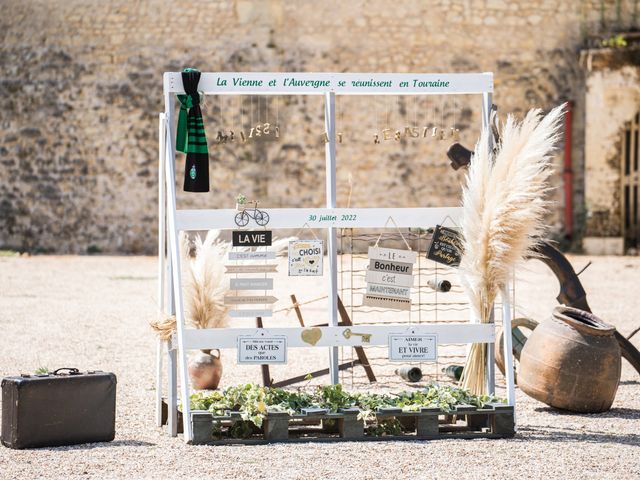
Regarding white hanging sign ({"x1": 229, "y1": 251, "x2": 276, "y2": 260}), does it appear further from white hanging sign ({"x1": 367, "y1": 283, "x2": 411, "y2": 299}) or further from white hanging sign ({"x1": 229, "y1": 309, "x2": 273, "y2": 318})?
white hanging sign ({"x1": 367, "y1": 283, "x2": 411, "y2": 299})

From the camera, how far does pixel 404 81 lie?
6.05m

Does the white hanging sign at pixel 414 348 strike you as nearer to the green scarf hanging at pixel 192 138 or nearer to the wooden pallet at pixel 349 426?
the wooden pallet at pixel 349 426

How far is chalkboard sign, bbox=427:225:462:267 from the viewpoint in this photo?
239 inches

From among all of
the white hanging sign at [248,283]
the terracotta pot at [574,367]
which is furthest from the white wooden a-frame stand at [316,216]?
the terracotta pot at [574,367]

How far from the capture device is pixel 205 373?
7.27 metres

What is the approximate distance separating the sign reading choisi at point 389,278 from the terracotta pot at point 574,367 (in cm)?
102

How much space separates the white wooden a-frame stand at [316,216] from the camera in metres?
5.78

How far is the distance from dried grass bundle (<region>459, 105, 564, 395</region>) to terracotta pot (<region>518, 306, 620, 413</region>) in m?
0.62

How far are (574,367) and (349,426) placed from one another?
158 cm

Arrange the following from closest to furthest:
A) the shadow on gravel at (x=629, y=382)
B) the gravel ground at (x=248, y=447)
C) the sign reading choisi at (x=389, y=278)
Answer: the gravel ground at (x=248, y=447)
the sign reading choisi at (x=389, y=278)
the shadow on gravel at (x=629, y=382)

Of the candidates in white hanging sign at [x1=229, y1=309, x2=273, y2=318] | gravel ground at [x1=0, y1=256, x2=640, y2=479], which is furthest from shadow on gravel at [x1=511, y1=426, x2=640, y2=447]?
white hanging sign at [x1=229, y1=309, x2=273, y2=318]

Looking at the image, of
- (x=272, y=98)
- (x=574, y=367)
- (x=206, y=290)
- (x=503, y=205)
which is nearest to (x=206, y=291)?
(x=206, y=290)

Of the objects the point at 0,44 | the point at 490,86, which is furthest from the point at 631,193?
the point at 490,86

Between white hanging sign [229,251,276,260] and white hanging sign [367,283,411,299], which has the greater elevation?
white hanging sign [229,251,276,260]
